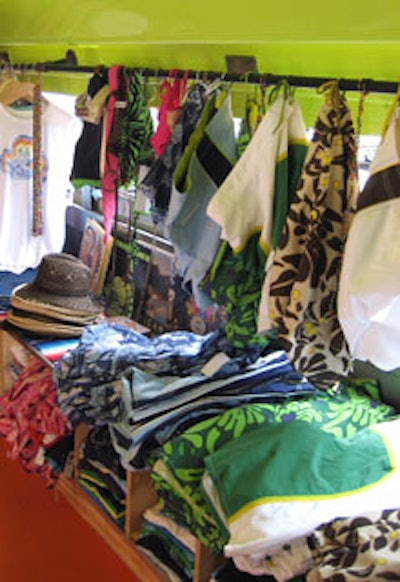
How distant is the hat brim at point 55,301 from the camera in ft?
8.72

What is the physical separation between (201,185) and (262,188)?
23 centimetres

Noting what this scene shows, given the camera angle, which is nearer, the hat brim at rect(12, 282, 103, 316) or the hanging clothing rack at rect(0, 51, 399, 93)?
the hanging clothing rack at rect(0, 51, 399, 93)

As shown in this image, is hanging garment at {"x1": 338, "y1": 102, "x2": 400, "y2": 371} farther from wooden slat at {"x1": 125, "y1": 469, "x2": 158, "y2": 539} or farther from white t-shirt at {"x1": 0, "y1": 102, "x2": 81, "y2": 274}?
white t-shirt at {"x1": 0, "y1": 102, "x2": 81, "y2": 274}

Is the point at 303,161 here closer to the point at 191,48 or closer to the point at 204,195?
the point at 204,195

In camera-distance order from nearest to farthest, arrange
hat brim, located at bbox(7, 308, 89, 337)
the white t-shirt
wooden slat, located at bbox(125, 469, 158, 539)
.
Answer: wooden slat, located at bbox(125, 469, 158, 539) < hat brim, located at bbox(7, 308, 89, 337) < the white t-shirt

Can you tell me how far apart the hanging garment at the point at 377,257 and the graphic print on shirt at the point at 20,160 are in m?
1.98

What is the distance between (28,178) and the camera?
9.82ft

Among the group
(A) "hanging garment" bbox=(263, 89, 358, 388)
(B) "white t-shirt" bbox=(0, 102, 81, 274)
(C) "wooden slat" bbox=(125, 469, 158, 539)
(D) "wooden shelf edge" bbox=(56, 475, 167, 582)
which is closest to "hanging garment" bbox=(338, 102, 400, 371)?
(A) "hanging garment" bbox=(263, 89, 358, 388)

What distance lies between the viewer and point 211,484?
1.62 m

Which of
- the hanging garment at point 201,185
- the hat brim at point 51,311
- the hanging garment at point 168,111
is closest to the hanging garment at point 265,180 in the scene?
the hanging garment at point 201,185

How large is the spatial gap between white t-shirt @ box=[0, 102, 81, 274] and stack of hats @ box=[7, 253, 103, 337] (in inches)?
14.7

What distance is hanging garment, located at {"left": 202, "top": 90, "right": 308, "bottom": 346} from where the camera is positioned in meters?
1.50

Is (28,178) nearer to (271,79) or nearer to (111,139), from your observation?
(111,139)

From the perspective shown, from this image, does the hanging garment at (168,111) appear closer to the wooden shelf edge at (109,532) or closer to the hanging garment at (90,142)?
the hanging garment at (90,142)
